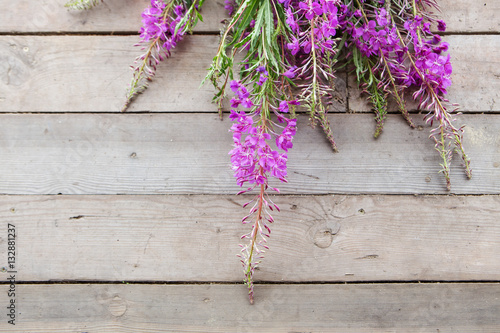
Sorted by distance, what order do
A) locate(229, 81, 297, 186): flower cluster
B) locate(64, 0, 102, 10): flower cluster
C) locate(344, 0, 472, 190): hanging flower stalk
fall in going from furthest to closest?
locate(64, 0, 102, 10): flower cluster < locate(344, 0, 472, 190): hanging flower stalk < locate(229, 81, 297, 186): flower cluster

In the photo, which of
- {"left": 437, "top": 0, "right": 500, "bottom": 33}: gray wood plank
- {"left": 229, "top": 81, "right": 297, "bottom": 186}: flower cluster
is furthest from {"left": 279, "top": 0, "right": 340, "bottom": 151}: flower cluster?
{"left": 437, "top": 0, "right": 500, "bottom": 33}: gray wood plank

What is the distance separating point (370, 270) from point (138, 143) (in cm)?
80

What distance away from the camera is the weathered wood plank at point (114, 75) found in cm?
124

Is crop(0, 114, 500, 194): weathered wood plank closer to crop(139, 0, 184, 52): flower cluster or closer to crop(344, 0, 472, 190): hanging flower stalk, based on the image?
crop(344, 0, 472, 190): hanging flower stalk

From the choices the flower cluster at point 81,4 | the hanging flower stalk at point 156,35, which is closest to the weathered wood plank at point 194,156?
the hanging flower stalk at point 156,35

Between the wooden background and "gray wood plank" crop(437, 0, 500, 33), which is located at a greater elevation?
"gray wood plank" crop(437, 0, 500, 33)

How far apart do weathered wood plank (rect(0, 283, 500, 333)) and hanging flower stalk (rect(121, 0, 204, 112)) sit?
23.5 inches

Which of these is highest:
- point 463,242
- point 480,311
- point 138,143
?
point 138,143

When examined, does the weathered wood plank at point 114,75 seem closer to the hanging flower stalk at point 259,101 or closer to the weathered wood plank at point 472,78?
the weathered wood plank at point 472,78

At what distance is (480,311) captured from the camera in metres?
1.17

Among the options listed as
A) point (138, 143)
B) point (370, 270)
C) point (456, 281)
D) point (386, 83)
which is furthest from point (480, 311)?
point (138, 143)

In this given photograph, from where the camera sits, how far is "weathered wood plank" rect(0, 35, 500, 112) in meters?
1.24

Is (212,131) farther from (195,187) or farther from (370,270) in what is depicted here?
(370,270)

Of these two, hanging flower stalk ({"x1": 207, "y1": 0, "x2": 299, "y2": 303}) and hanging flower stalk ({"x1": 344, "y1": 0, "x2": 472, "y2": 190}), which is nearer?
hanging flower stalk ({"x1": 207, "y1": 0, "x2": 299, "y2": 303})
